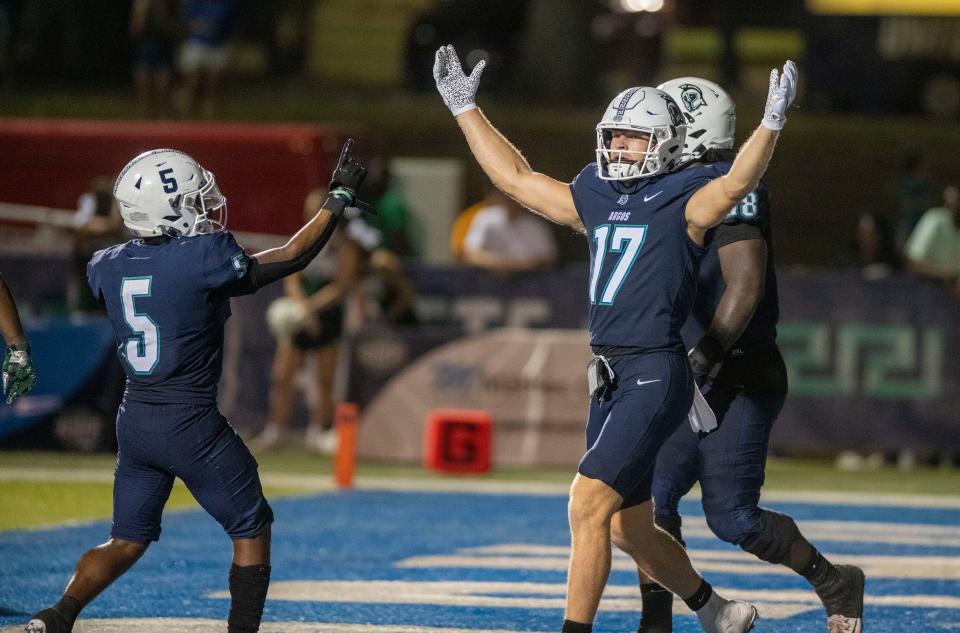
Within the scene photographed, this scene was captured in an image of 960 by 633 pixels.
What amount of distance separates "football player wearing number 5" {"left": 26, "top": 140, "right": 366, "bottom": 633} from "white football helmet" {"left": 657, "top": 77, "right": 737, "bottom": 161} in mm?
1437

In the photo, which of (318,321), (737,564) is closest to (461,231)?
(318,321)

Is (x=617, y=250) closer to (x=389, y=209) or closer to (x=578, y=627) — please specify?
(x=578, y=627)

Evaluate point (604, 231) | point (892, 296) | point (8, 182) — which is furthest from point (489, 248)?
point (604, 231)

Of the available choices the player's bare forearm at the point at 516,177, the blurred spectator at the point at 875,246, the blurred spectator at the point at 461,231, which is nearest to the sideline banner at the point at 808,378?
the blurred spectator at the point at 875,246

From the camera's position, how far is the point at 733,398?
6.81 metres

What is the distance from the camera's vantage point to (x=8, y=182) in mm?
16391

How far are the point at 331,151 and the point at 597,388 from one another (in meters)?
9.98

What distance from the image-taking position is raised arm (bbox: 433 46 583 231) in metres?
6.46

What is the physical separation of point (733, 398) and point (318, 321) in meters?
7.85

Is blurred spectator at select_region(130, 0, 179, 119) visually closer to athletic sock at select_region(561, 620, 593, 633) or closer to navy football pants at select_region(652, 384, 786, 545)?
navy football pants at select_region(652, 384, 786, 545)

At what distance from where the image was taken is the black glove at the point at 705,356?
6.55 meters

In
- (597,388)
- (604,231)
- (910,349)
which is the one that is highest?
(604,231)

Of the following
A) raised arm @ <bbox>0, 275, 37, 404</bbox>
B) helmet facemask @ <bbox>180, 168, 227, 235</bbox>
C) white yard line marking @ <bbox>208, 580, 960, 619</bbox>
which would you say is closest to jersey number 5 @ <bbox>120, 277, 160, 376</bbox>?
helmet facemask @ <bbox>180, 168, 227, 235</bbox>

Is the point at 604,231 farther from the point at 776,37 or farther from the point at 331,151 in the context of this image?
the point at 776,37
